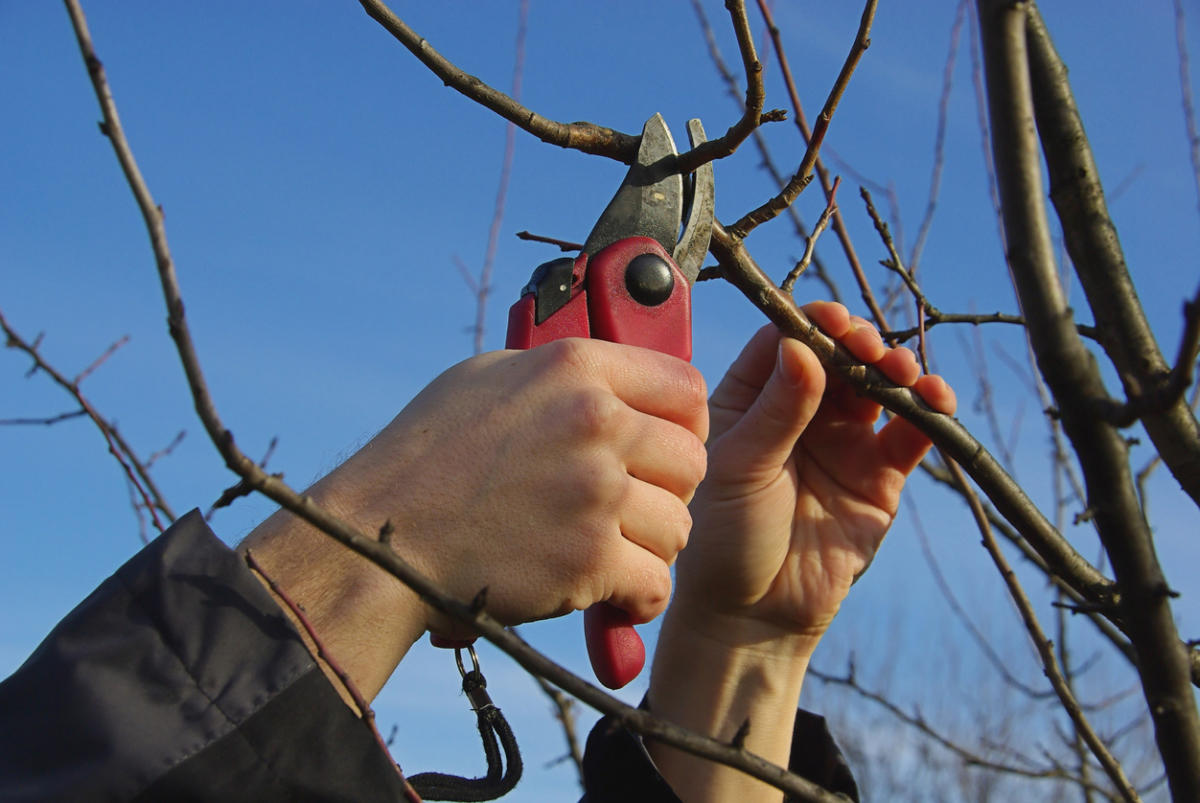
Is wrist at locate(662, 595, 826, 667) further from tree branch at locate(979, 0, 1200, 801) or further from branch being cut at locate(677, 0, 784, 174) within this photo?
tree branch at locate(979, 0, 1200, 801)

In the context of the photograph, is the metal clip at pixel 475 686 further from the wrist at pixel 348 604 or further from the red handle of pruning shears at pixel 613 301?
the red handle of pruning shears at pixel 613 301

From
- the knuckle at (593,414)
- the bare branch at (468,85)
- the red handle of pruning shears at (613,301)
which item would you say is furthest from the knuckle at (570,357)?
the bare branch at (468,85)

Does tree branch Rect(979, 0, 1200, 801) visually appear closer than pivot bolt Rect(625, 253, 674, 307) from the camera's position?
Yes

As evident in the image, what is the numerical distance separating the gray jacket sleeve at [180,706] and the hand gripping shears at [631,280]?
1.62ft

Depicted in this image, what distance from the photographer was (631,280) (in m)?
Result: 1.67

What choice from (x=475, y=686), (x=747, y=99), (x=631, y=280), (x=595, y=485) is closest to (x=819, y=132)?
(x=747, y=99)

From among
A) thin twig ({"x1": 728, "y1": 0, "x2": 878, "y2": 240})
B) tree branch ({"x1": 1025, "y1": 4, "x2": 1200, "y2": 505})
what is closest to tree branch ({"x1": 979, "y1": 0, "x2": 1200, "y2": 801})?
tree branch ({"x1": 1025, "y1": 4, "x2": 1200, "y2": 505})

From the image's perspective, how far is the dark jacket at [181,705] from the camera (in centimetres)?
104

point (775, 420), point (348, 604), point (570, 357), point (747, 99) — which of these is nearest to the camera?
point (348, 604)

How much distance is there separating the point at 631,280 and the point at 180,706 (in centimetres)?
94

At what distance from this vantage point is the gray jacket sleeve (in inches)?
41.0

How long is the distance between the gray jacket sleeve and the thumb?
0.99 metres

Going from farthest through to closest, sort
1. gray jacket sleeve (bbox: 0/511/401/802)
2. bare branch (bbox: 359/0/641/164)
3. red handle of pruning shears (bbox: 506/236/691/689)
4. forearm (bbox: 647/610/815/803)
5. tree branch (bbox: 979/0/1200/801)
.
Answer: forearm (bbox: 647/610/815/803)
red handle of pruning shears (bbox: 506/236/691/689)
bare branch (bbox: 359/0/641/164)
gray jacket sleeve (bbox: 0/511/401/802)
tree branch (bbox: 979/0/1200/801)

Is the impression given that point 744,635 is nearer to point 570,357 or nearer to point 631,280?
point 631,280
